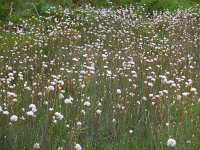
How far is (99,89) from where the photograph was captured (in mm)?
5766

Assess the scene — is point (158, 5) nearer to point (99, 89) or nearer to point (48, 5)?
point (48, 5)

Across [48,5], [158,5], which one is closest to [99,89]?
[48,5]

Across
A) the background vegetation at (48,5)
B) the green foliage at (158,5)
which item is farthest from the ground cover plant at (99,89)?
the green foliage at (158,5)

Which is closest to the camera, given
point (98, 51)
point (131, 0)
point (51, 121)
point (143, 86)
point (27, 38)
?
point (51, 121)

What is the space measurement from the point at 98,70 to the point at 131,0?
7957mm

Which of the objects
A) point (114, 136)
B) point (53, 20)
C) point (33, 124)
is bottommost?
point (114, 136)

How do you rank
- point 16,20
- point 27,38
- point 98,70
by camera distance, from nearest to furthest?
point 98,70
point 27,38
point 16,20

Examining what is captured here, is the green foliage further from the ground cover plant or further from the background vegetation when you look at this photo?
the ground cover plant

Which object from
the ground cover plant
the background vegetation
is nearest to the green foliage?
the background vegetation

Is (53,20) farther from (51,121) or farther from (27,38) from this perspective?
(51,121)

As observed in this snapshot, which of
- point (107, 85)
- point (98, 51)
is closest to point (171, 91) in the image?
point (107, 85)

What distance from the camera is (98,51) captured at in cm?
783

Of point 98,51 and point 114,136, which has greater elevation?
point 98,51

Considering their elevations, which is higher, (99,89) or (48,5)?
(48,5)
